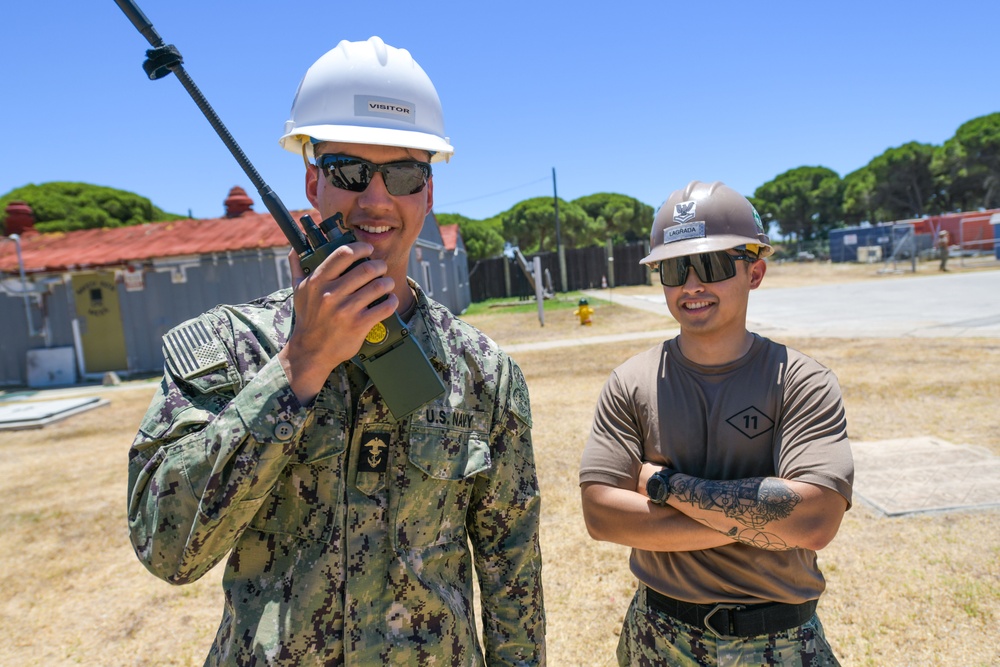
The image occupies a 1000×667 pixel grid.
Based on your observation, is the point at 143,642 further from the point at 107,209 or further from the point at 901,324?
the point at 107,209

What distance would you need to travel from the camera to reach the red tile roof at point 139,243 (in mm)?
14922

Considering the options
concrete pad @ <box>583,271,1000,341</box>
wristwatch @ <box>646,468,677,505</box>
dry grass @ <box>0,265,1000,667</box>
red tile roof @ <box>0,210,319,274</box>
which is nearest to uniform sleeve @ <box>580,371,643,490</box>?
wristwatch @ <box>646,468,677,505</box>

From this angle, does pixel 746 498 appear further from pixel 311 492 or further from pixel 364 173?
pixel 364 173

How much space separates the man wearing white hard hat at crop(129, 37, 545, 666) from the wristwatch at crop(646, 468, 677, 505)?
13.3 inches

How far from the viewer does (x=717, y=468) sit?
5.92ft

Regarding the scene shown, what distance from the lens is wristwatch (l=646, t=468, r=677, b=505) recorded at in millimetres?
1717

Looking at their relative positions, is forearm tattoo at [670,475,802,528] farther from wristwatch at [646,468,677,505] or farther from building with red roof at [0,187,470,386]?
building with red roof at [0,187,470,386]

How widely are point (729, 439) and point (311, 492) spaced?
1135 mm

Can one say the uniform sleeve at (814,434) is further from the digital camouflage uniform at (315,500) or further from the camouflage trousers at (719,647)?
the digital camouflage uniform at (315,500)

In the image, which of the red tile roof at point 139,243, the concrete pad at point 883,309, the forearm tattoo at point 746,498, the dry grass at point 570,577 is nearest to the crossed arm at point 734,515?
the forearm tattoo at point 746,498

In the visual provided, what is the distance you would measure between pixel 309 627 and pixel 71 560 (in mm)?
4463

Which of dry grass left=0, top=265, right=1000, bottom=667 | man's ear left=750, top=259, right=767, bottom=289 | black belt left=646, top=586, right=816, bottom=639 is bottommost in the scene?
dry grass left=0, top=265, right=1000, bottom=667

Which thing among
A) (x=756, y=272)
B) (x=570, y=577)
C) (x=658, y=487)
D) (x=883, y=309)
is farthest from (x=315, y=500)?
(x=883, y=309)

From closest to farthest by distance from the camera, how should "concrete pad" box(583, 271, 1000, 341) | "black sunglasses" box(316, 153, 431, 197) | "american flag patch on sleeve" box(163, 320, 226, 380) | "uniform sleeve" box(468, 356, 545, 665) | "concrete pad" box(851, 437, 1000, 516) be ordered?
1. "american flag patch on sleeve" box(163, 320, 226, 380)
2. "black sunglasses" box(316, 153, 431, 197)
3. "uniform sleeve" box(468, 356, 545, 665)
4. "concrete pad" box(851, 437, 1000, 516)
5. "concrete pad" box(583, 271, 1000, 341)
